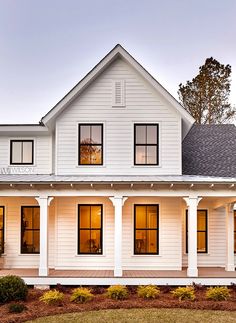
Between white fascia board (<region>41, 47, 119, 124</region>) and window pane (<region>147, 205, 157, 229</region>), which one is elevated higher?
white fascia board (<region>41, 47, 119, 124</region>)

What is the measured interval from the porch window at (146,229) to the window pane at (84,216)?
180cm

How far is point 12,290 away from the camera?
38.7ft

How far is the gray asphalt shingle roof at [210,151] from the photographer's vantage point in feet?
57.0

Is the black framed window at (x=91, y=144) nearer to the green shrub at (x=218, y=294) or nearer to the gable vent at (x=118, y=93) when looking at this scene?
the gable vent at (x=118, y=93)

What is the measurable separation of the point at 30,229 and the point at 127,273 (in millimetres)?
4279

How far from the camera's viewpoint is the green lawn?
10.2 metres

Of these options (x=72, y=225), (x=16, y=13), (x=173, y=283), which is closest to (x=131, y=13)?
(x=16, y=13)

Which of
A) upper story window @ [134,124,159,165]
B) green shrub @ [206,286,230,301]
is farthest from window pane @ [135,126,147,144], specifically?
green shrub @ [206,286,230,301]

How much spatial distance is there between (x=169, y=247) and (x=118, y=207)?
114 inches

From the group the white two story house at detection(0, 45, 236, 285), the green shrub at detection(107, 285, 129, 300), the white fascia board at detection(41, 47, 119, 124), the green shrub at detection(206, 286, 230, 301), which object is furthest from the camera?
the white two story house at detection(0, 45, 236, 285)

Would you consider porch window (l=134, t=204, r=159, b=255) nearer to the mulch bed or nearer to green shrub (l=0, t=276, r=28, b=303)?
the mulch bed

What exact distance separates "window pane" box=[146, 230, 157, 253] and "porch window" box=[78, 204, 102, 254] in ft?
5.98

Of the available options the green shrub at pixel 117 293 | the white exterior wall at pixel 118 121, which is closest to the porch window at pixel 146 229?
the white exterior wall at pixel 118 121

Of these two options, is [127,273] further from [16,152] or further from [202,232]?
[16,152]
